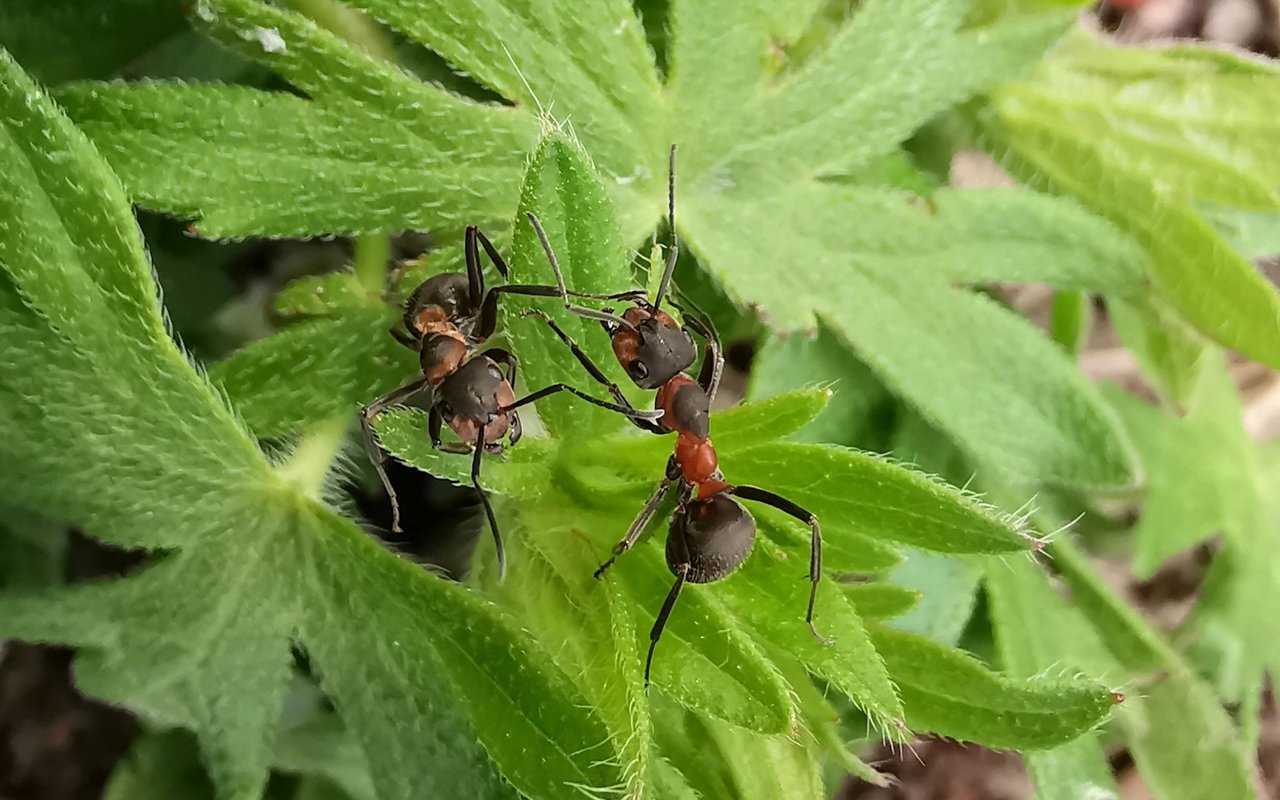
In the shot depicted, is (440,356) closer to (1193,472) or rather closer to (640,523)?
(640,523)

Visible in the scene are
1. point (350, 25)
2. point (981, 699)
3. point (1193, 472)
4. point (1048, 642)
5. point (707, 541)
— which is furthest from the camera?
point (1193, 472)

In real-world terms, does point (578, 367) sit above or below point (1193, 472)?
above

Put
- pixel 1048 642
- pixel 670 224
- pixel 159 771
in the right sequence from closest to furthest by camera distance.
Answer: pixel 670 224
pixel 159 771
pixel 1048 642

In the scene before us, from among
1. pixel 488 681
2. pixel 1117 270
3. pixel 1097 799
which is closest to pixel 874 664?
pixel 488 681

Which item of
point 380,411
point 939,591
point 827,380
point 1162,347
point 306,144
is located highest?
point 306,144

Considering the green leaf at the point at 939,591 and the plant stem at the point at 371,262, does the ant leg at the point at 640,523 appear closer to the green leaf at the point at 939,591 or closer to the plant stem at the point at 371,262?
the plant stem at the point at 371,262

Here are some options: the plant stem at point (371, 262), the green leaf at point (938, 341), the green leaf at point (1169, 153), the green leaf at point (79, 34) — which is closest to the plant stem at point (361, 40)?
the plant stem at point (371, 262)

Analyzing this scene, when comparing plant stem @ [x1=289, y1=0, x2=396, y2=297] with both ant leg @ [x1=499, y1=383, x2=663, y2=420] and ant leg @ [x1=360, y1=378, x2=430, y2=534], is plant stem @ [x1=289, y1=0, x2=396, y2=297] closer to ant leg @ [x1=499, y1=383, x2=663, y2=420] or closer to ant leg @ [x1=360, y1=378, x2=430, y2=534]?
ant leg @ [x1=360, y1=378, x2=430, y2=534]

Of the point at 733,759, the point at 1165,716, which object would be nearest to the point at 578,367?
the point at 733,759
